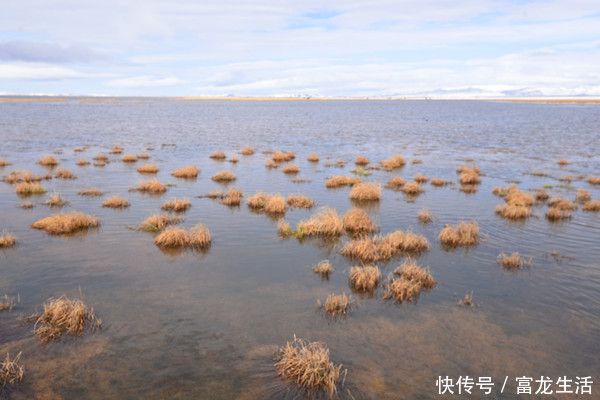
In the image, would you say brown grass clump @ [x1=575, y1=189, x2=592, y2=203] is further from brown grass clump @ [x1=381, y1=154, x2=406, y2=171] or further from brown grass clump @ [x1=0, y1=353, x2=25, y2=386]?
brown grass clump @ [x1=0, y1=353, x2=25, y2=386]

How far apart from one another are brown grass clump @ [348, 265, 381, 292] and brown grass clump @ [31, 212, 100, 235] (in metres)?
11.4

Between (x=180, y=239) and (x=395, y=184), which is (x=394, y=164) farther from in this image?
(x=180, y=239)

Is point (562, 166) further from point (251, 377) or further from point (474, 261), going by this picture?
point (251, 377)

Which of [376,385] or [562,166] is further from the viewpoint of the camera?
[562,166]

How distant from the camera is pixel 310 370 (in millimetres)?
7562

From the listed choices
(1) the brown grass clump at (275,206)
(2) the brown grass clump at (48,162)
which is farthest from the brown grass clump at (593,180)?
(2) the brown grass clump at (48,162)

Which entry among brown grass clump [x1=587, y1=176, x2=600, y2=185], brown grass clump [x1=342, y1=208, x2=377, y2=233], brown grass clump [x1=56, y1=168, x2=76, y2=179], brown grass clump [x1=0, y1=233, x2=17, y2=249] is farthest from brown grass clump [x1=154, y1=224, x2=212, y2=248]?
brown grass clump [x1=587, y1=176, x2=600, y2=185]

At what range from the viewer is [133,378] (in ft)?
25.4

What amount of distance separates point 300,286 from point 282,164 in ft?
76.4

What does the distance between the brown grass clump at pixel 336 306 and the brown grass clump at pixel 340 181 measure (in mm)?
15059

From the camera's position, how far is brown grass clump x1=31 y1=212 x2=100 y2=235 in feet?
51.2

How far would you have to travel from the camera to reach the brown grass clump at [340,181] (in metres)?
25.2

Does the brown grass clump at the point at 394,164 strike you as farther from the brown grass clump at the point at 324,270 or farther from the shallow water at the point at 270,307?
the brown grass clump at the point at 324,270

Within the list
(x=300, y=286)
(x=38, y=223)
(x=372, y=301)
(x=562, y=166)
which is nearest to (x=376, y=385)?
(x=372, y=301)
